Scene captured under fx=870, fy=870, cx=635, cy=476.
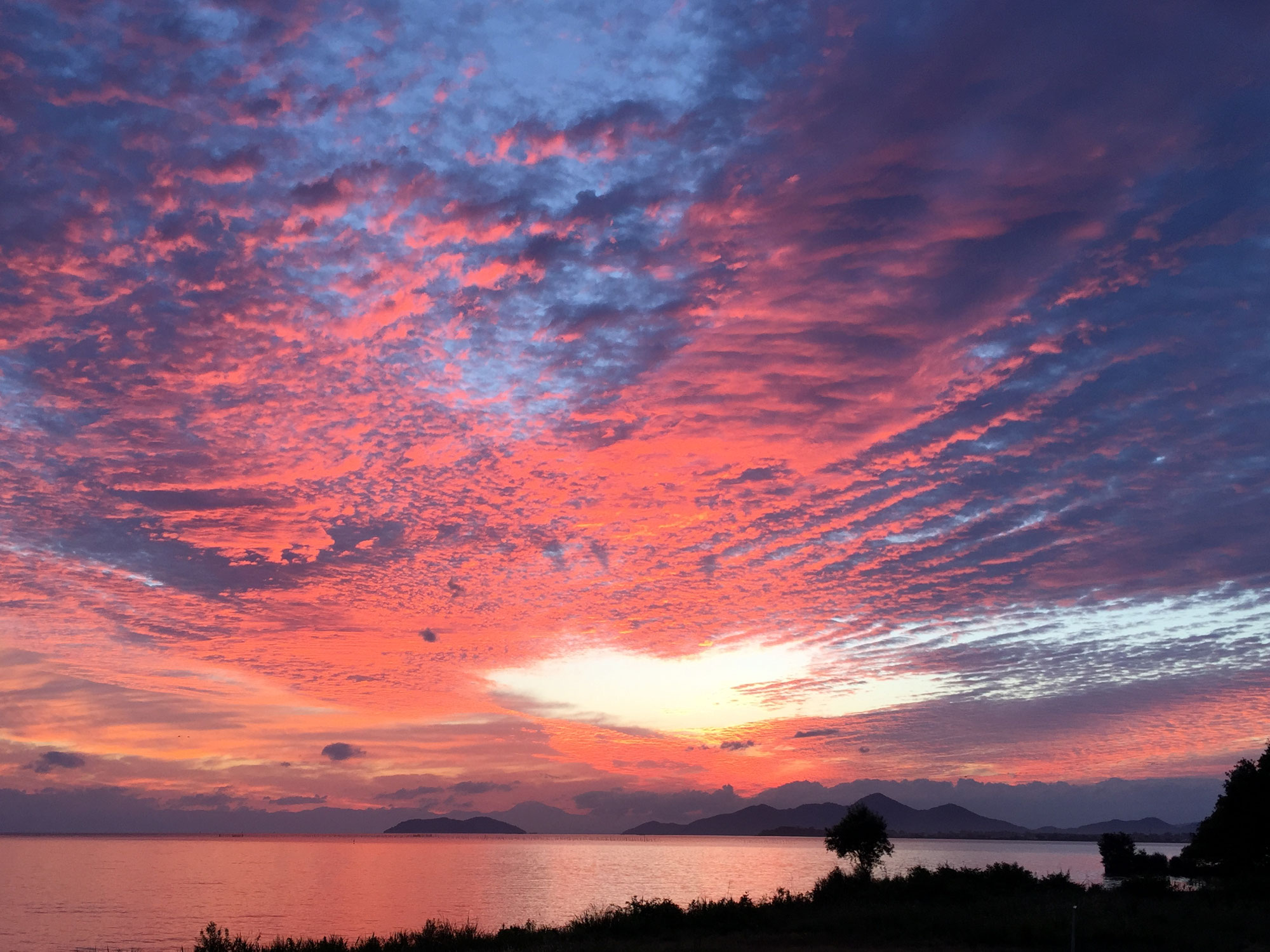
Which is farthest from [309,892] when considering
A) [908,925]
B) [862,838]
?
[908,925]

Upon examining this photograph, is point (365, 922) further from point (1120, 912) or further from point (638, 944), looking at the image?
point (1120, 912)

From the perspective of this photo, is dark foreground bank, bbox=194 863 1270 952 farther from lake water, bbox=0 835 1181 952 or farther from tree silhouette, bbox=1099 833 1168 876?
tree silhouette, bbox=1099 833 1168 876

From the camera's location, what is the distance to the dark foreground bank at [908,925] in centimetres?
3117

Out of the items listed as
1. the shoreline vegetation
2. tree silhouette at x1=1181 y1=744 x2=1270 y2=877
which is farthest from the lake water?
tree silhouette at x1=1181 y1=744 x2=1270 y2=877

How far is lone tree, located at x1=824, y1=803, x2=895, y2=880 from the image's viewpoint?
6200cm

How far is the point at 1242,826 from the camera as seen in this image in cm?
6444

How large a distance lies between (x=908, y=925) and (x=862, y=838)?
29.2 metres

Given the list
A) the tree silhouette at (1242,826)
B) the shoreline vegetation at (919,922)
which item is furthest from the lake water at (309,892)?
the tree silhouette at (1242,826)

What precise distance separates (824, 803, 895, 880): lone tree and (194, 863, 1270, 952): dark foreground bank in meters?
15.4

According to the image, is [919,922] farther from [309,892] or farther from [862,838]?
[309,892]

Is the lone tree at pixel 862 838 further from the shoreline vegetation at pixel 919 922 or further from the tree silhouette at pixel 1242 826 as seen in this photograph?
the tree silhouette at pixel 1242 826

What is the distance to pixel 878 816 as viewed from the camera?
63.7 meters

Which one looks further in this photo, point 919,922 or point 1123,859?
point 1123,859

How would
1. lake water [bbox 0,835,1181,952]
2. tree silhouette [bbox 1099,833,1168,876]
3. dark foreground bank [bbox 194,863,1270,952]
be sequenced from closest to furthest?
dark foreground bank [bbox 194,863,1270,952], lake water [bbox 0,835,1181,952], tree silhouette [bbox 1099,833,1168,876]
